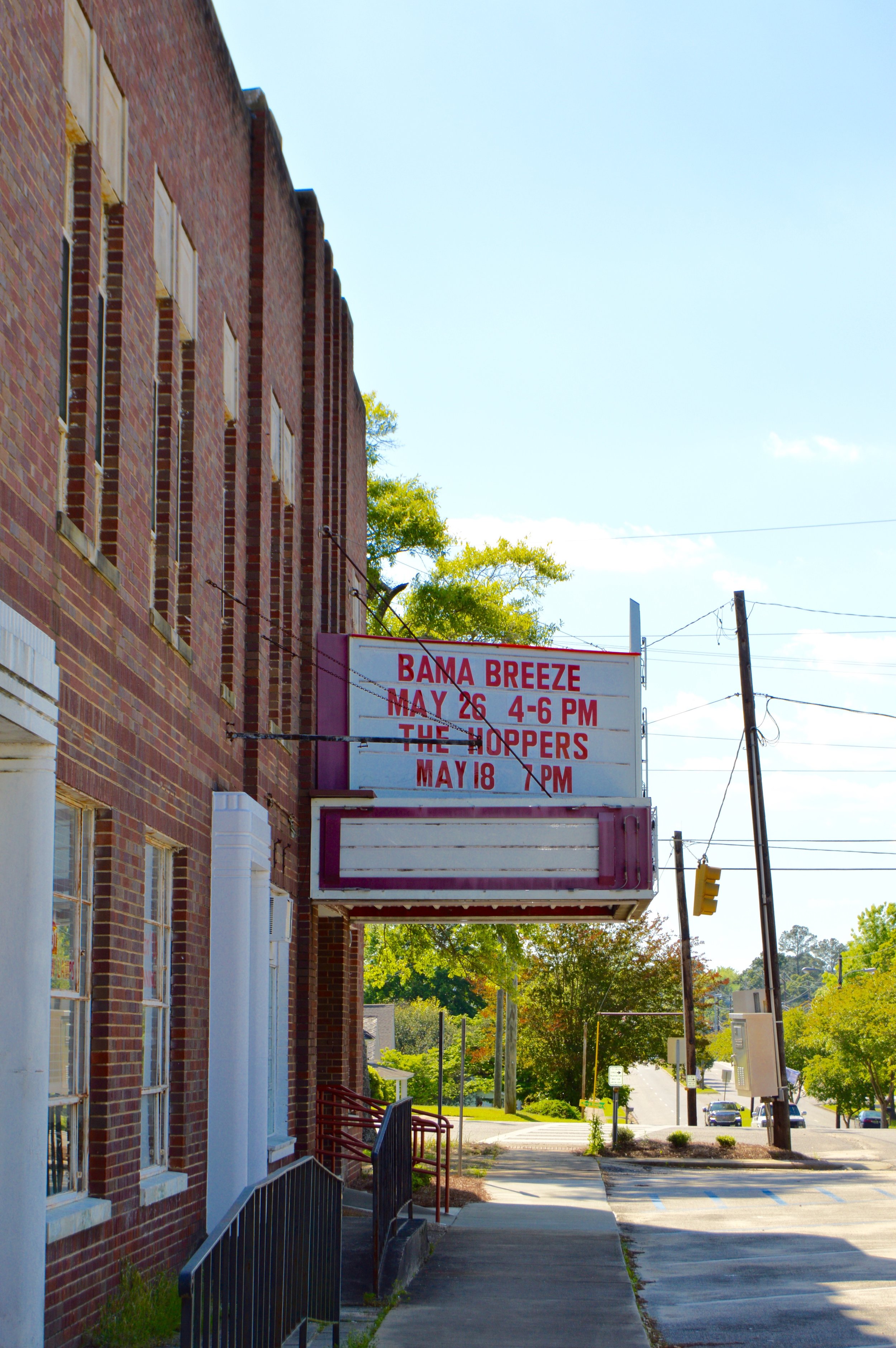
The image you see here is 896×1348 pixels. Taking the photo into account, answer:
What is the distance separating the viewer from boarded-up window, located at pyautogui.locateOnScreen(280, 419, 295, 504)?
15719mm

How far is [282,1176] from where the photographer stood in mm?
8039

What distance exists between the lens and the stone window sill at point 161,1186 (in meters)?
9.86

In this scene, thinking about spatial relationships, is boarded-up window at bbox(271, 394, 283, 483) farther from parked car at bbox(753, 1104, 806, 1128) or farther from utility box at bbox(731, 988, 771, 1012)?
parked car at bbox(753, 1104, 806, 1128)

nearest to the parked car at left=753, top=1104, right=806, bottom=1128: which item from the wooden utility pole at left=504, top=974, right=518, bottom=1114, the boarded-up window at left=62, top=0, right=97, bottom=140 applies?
the wooden utility pole at left=504, top=974, right=518, bottom=1114

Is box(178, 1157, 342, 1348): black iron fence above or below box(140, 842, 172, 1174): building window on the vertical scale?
below

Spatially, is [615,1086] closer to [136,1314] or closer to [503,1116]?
[503,1116]

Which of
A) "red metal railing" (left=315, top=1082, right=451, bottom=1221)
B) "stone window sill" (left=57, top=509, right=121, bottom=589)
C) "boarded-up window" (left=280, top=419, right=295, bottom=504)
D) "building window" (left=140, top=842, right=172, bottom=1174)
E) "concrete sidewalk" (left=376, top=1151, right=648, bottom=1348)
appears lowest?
"concrete sidewalk" (left=376, top=1151, right=648, bottom=1348)

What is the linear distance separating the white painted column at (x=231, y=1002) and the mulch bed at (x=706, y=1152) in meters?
18.3

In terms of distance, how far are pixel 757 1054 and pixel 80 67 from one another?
25376mm

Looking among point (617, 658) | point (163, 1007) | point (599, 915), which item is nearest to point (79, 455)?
point (163, 1007)

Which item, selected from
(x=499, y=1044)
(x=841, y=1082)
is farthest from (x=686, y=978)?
(x=841, y=1082)

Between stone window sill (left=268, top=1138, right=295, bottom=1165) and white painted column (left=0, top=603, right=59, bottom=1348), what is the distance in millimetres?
6932

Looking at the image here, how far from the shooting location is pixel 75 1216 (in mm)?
8219

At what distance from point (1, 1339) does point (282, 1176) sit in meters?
1.61
